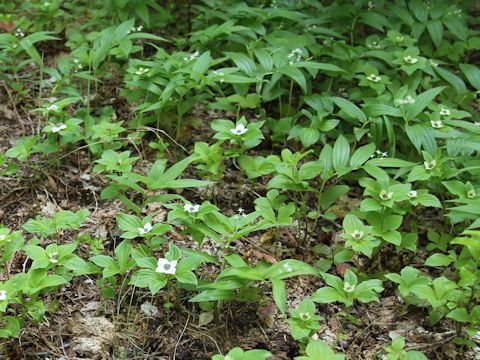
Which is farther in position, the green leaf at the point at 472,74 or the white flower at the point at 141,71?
the green leaf at the point at 472,74

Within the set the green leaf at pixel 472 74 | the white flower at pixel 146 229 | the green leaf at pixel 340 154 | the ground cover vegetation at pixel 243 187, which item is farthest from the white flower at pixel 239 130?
the green leaf at pixel 472 74

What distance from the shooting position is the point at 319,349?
2.49 metres

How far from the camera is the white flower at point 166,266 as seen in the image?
2.70 metres

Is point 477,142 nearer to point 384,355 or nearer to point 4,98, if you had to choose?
point 384,355

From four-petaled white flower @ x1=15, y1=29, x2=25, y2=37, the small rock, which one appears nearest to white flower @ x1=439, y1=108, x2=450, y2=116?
the small rock

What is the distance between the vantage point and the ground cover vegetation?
2846 mm

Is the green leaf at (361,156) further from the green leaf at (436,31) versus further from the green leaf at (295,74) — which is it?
the green leaf at (436,31)

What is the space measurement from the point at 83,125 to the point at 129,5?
4.20ft

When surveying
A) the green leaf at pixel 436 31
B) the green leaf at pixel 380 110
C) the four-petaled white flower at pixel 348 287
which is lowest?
the four-petaled white flower at pixel 348 287

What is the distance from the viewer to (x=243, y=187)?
12.7ft

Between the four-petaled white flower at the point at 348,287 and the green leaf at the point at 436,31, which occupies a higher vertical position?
the green leaf at the point at 436,31

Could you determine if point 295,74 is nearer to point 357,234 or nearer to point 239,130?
point 239,130

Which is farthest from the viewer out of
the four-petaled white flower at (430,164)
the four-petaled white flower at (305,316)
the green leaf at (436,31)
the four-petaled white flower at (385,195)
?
the green leaf at (436,31)

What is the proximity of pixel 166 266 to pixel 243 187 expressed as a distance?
1260mm
